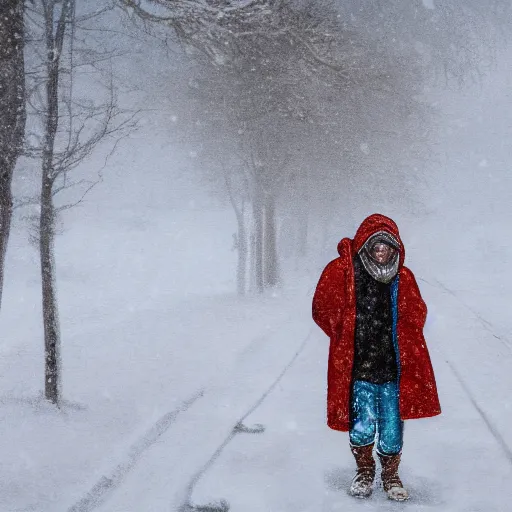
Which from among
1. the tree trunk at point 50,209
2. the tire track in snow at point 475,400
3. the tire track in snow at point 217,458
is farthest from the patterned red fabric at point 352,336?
the tree trunk at point 50,209

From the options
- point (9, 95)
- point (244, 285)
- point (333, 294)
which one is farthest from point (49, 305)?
point (244, 285)

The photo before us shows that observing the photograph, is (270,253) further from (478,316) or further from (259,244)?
(478,316)

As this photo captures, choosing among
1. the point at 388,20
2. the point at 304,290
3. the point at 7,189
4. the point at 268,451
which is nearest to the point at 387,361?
the point at 268,451

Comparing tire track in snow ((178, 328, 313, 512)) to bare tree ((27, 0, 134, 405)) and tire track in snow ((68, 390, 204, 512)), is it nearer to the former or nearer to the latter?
tire track in snow ((68, 390, 204, 512))

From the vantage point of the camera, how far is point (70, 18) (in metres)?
7.29

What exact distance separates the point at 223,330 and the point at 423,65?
16.0 m

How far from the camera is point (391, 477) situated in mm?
4914

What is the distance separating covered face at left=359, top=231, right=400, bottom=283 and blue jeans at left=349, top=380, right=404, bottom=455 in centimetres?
84

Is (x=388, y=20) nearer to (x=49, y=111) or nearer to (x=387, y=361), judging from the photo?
(x=49, y=111)

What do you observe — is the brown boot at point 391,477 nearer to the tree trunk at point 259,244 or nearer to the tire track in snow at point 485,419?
the tire track in snow at point 485,419

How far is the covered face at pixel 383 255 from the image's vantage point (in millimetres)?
4816

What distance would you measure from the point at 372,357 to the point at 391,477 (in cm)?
93

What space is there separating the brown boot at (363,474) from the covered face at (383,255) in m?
1.32

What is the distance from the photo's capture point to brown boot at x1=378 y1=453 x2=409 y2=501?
4824mm
